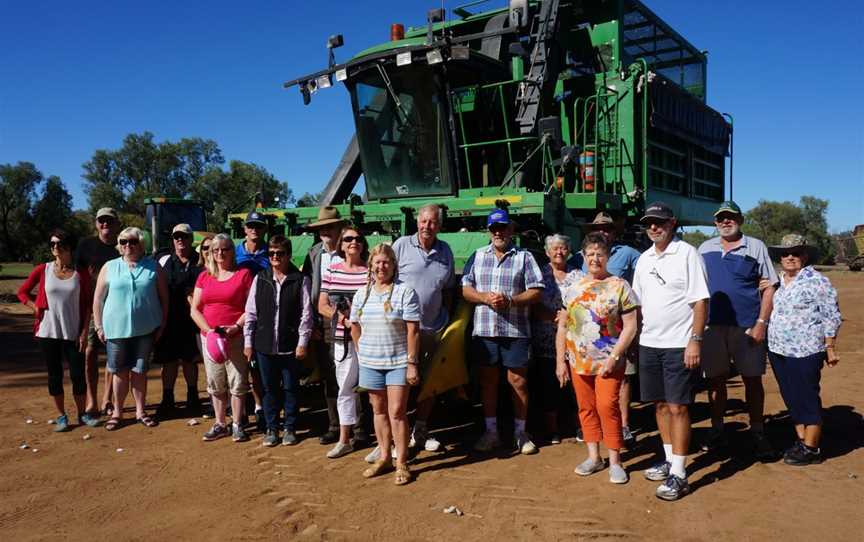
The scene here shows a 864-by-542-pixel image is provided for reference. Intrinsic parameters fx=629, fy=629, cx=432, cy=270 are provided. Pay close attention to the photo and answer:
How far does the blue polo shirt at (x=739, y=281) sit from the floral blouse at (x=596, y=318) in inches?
39.3

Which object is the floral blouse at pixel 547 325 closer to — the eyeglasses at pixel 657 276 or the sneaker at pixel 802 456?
the eyeglasses at pixel 657 276

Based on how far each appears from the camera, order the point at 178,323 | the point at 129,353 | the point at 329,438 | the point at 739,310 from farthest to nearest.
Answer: the point at 178,323 < the point at 129,353 < the point at 329,438 < the point at 739,310

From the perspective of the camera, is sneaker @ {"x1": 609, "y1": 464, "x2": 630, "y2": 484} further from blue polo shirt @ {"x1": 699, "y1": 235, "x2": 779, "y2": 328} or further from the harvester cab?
the harvester cab

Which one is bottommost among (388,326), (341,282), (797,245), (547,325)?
(547,325)

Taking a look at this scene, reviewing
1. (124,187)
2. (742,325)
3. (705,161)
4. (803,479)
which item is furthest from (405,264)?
(124,187)

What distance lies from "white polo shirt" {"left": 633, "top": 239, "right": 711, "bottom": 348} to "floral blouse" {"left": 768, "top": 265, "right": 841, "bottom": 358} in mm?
1063

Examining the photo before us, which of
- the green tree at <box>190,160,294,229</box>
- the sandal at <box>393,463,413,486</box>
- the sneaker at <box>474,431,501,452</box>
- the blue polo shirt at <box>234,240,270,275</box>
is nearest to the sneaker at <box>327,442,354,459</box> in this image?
the sandal at <box>393,463,413,486</box>

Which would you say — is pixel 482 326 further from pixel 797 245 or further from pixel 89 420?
pixel 89 420

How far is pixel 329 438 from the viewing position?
512 cm

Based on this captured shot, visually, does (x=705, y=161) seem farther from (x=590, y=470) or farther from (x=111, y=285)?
Answer: (x=111, y=285)

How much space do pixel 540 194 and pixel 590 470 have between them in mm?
2655

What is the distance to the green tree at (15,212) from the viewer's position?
40156 mm

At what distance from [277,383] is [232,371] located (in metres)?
0.43

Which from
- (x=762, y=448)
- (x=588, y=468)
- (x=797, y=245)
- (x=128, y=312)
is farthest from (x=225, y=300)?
(x=797, y=245)
